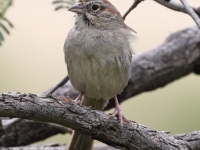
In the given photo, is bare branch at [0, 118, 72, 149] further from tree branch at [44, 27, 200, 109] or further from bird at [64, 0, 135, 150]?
bird at [64, 0, 135, 150]

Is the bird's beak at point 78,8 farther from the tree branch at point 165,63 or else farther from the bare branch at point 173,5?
the tree branch at point 165,63

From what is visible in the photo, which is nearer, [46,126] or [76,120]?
[76,120]

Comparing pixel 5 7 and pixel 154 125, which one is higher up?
pixel 5 7

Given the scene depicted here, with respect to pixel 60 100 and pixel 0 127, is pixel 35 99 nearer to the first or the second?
pixel 60 100

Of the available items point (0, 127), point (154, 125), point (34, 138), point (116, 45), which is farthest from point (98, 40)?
point (154, 125)

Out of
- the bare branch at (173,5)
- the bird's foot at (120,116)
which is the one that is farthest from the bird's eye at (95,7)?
the bird's foot at (120,116)

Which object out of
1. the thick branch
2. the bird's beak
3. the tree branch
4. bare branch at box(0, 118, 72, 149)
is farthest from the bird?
the tree branch
